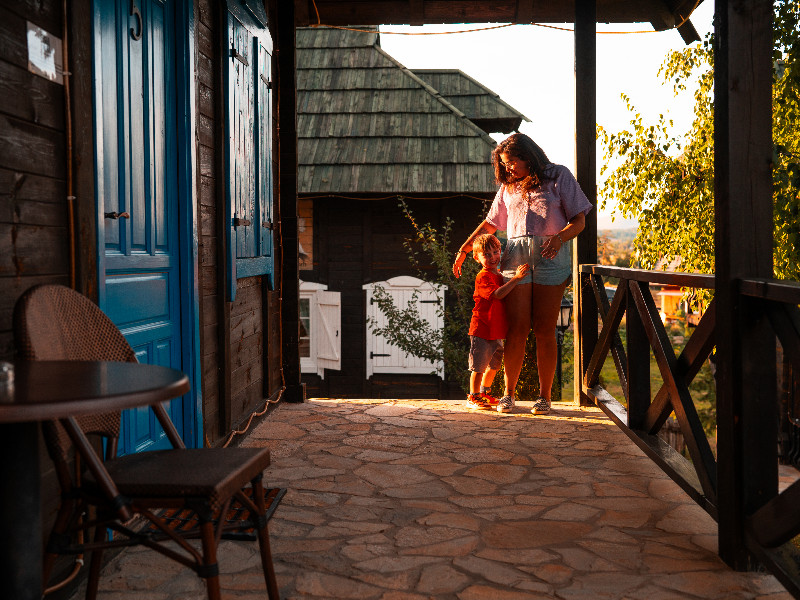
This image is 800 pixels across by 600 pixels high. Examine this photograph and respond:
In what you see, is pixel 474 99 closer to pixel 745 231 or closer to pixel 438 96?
pixel 438 96

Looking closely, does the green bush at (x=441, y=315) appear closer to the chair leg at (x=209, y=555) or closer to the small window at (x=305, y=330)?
the small window at (x=305, y=330)

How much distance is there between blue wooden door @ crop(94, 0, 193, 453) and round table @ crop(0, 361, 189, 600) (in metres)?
1.08

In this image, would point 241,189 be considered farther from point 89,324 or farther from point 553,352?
point 89,324

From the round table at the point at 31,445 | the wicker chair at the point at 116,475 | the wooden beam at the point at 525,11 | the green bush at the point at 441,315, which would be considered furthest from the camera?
the green bush at the point at 441,315

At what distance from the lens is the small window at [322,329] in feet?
41.3

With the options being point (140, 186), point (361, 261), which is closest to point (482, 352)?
point (140, 186)

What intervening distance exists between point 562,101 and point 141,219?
382cm

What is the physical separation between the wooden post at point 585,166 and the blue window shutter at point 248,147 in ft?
6.70

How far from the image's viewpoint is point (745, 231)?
8.80 feet

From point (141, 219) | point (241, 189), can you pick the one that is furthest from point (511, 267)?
point (141, 219)

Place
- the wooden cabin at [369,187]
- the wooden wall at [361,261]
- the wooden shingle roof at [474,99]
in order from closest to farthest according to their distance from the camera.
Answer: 1. the wooden cabin at [369,187]
2. the wooden wall at [361,261]
3. the wooden shingle roof at [474,99]

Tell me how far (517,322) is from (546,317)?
0.18 m

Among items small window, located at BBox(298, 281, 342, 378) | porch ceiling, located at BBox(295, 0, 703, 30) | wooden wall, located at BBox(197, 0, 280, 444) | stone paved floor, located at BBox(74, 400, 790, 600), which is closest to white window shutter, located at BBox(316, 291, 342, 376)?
small window, located at BBox(298, 281, 342, 378)

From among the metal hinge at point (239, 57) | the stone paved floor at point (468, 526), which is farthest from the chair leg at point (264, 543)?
the metal hinge at point (239, 57)
